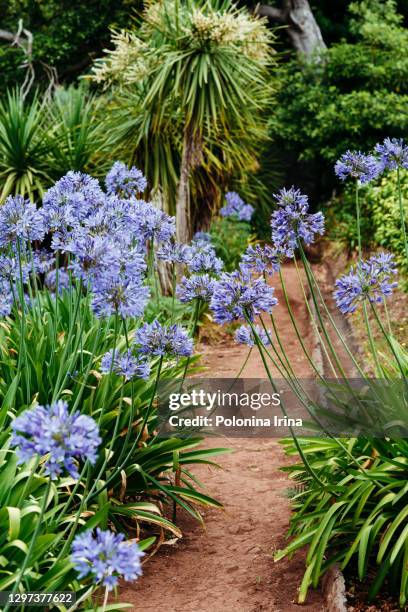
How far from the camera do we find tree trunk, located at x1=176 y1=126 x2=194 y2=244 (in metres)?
8.91

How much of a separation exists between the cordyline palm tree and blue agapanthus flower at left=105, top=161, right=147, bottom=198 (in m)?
3.71

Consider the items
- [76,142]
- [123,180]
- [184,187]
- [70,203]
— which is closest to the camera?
[70,203]

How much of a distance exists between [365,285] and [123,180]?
1.96m

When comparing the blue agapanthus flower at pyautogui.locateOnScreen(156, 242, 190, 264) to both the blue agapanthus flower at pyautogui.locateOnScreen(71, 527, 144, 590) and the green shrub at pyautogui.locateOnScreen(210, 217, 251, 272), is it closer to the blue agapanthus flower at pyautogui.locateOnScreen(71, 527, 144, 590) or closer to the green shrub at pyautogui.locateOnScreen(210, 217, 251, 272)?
the blue agapanthus flower at pyautogui.locateOnScreen(71, 527, 144, 590)

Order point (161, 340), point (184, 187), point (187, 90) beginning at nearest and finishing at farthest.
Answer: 1. point (161, 340)
2. point (187, 90)
3. point (184, 187)

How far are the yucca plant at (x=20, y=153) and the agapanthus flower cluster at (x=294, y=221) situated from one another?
6179 mm

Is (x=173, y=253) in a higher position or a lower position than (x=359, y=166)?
lower

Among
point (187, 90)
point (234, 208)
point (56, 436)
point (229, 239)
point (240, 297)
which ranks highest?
point (187, 90)

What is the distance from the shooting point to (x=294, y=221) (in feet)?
11.0

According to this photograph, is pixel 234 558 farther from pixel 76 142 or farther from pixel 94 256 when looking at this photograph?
pixel 76 142

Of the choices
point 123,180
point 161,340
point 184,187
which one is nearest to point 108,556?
point 161,340

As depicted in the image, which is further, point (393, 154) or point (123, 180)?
point (123, 180)

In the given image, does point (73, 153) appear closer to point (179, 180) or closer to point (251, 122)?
point (179, 180)

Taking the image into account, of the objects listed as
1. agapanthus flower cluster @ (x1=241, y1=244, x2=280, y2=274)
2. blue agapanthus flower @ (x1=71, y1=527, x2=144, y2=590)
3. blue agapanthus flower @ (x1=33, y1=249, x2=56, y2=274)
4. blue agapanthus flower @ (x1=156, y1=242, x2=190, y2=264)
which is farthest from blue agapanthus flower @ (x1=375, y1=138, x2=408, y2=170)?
blue agapanthus flower @ (x1=71, y1=527, x2=144, y2=590)
